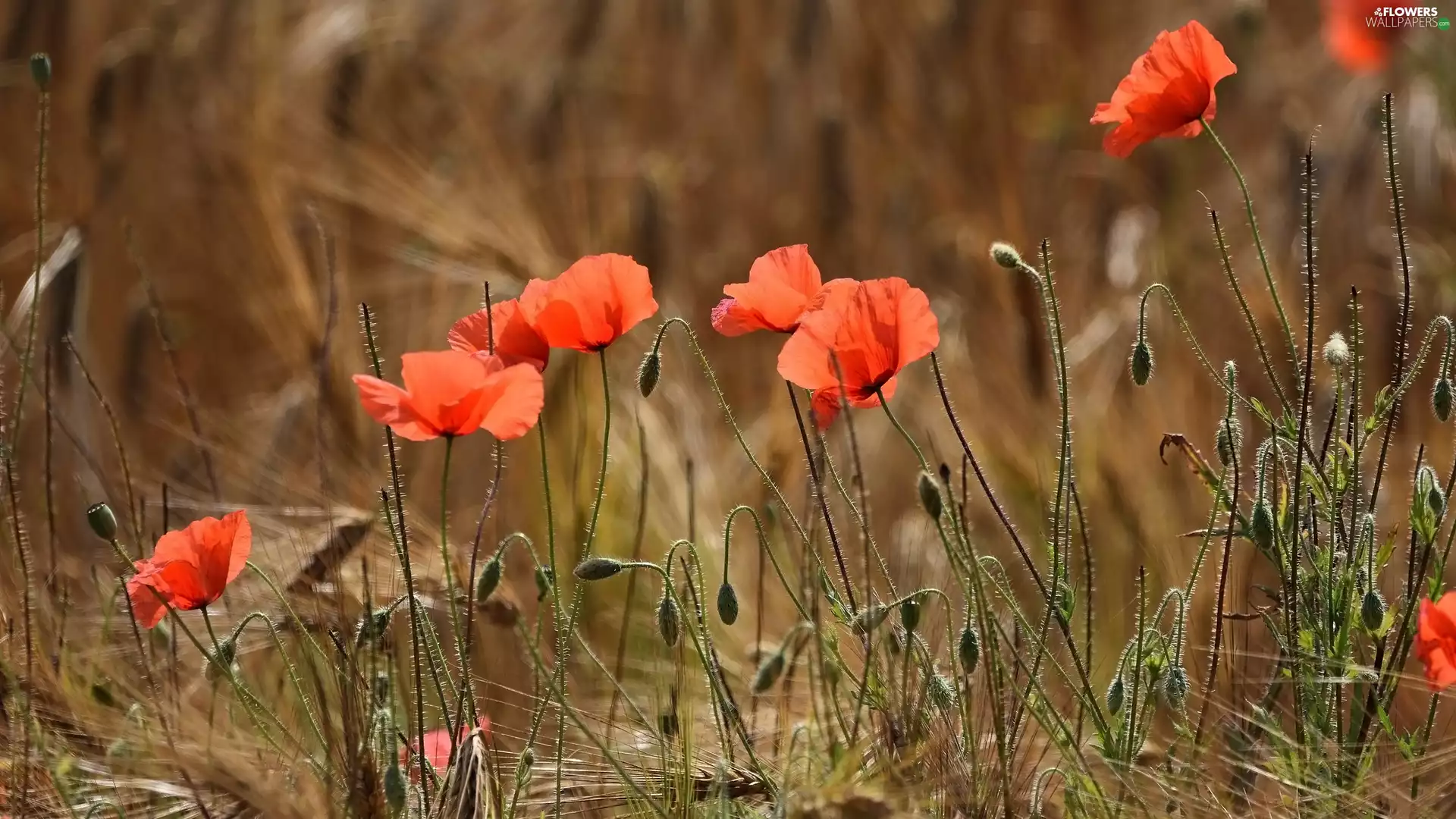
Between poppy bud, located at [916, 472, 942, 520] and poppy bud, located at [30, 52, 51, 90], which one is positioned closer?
poppy bud, located at [916, 472, 942, 520]

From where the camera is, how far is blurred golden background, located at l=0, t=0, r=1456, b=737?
1.70 m

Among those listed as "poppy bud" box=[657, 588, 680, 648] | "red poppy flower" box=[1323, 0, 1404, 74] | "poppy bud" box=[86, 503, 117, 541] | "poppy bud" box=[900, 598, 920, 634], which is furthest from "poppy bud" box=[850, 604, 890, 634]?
"red poppy flower" box=[1323, 0, 1404, 74]

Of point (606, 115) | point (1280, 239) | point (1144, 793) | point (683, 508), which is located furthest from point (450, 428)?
point (606, 115)

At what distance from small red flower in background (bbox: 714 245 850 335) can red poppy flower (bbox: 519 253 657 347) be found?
6cm

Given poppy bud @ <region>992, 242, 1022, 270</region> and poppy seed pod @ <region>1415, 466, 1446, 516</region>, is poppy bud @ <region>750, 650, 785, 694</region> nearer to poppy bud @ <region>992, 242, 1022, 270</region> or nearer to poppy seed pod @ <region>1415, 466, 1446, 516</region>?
poppy bud @ <region>992, 242, 1022, 270</region>

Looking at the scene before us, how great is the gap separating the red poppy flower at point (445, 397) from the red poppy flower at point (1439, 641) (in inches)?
19.1

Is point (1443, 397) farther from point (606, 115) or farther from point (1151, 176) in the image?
point (606, 115)

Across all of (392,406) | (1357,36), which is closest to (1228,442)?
(392,406)

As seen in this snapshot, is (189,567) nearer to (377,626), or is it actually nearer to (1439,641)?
Result: (377,626)

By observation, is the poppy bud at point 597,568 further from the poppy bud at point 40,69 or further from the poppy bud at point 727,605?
the poppy bud at point 40,69

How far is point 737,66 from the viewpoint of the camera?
10.2 ft

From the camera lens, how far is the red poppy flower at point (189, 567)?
3.05ft

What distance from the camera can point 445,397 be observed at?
0.85 m

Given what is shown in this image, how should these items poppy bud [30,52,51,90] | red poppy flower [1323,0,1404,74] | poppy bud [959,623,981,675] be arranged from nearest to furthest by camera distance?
poppy bud [959,623,981,675]
poppy bud [30,52,51,90]
red poppy flower [1323,0,1404,74]
